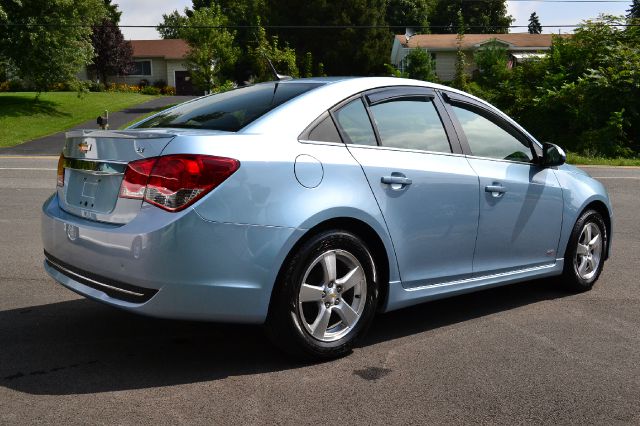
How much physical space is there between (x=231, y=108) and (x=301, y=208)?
1002mm

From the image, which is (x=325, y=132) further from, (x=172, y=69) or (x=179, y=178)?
(x=172, y=69)

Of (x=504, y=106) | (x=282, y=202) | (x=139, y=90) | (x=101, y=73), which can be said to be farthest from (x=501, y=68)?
(x=101, y=73)

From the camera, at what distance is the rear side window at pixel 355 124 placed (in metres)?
4.43

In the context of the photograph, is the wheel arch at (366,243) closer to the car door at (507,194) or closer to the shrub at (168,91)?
the car door at (507,194)

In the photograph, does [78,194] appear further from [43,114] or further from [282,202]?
[43,114]

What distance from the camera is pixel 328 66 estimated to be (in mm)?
55938

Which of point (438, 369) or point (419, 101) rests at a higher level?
point (419, 101)

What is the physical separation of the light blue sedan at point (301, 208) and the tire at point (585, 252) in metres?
0.55

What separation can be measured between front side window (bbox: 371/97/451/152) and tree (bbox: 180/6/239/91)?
40639 mm

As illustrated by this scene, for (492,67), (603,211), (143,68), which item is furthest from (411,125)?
(143,68)

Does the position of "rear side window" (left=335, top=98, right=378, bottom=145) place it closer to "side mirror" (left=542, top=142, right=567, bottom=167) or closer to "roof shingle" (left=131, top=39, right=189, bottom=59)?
"side mirror" (left=542, top=142, right=567, bottom=167)

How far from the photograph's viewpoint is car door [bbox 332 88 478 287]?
175 inches

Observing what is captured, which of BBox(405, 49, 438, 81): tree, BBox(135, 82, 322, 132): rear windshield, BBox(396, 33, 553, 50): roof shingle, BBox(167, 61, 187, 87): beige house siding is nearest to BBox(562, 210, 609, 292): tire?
BBox(135, 82, 322, 132): rear windshield

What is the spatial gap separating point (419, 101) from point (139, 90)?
199 feet
